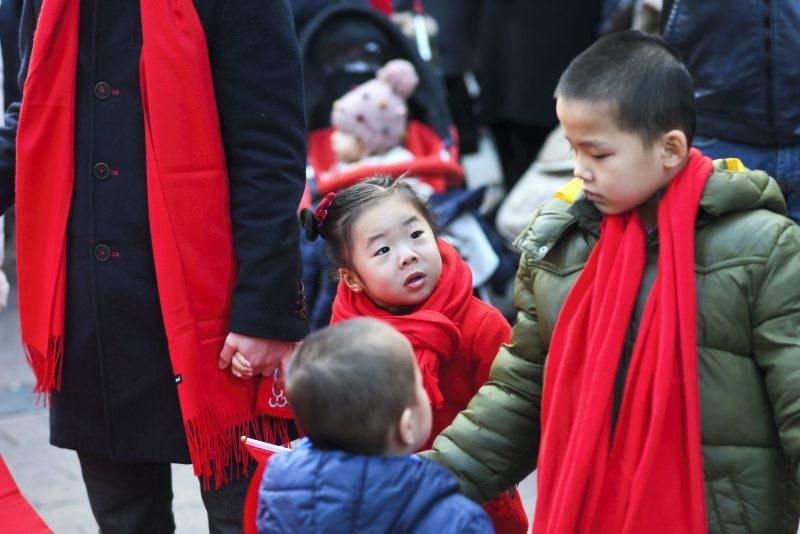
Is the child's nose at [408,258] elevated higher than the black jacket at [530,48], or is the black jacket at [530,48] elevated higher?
the child's nose at [408,258]

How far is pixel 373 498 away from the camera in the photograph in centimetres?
206

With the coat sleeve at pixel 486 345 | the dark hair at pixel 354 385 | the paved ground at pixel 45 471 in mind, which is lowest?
the paved ground at pixel 45 471

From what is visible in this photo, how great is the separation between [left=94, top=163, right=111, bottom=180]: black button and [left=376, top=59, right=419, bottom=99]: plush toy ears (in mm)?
2716

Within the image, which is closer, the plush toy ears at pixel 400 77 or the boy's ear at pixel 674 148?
the boy's ear at pixel 674 148

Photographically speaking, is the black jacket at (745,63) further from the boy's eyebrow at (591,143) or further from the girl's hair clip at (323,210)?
the boy's eyebrow at (591,143)

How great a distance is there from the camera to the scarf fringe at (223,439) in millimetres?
2742

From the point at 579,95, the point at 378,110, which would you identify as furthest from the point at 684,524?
the point at 378,110

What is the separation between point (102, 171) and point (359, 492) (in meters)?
1.07

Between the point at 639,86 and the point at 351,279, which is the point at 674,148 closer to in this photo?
the point at 639,86

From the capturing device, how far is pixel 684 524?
7.39 feet

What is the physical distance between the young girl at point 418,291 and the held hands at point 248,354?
22 centimetres

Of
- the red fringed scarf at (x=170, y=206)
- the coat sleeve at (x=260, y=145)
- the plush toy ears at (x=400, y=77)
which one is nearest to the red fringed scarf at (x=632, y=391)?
the coat sleeve at (x=260, y=145)

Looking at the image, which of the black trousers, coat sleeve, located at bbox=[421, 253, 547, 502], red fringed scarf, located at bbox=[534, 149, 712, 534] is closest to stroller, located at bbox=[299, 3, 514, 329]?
the black trousers

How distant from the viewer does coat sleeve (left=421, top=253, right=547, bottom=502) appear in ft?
8.16
